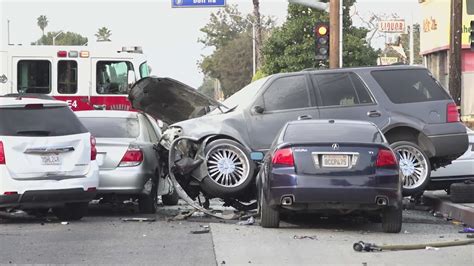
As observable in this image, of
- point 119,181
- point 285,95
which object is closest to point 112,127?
point 119,181

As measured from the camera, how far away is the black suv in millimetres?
11102

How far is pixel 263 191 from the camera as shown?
9.85 meters

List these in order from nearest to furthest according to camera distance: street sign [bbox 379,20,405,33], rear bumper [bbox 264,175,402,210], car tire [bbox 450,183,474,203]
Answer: rear bumper [bbox 264,175,402,210] < car tire [bbox 450,183,474,203] < street sign [bbox 379,20,405,33]

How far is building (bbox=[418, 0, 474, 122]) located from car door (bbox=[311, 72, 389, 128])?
15.7 metres

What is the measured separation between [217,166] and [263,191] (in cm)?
139

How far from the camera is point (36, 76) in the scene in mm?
19312

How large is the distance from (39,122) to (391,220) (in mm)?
4803

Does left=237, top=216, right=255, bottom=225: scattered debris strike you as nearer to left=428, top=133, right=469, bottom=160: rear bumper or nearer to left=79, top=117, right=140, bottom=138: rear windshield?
left=79, top=117, right=140, bottom=138: rear windshield

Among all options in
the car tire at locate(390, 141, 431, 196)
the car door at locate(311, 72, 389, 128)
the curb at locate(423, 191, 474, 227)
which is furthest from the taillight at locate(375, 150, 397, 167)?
the curb at locate(423, 191, 474, 227)

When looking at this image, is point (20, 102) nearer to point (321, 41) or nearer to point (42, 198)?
point (42, 198)

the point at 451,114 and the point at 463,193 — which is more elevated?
the point at 451,114

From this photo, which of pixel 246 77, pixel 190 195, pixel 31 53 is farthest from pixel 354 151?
pixel 246 77

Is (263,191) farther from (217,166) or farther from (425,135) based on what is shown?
(425,135)

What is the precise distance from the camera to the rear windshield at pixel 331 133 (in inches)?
381
